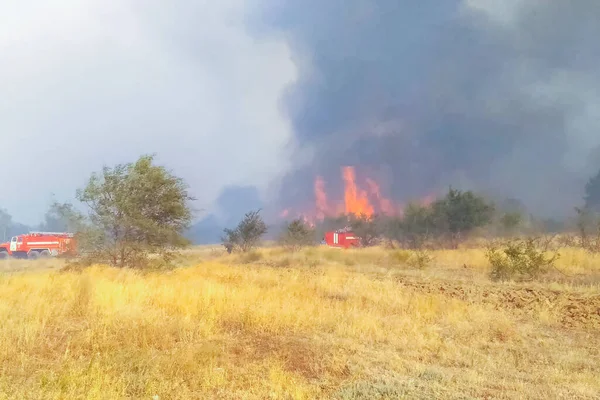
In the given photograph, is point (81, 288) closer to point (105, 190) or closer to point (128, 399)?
point (128, 399)

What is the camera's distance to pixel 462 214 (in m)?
45.8

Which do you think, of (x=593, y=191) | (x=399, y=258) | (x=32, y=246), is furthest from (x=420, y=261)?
(x=593, y=191)

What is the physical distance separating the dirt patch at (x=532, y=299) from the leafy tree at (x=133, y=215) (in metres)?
10.9

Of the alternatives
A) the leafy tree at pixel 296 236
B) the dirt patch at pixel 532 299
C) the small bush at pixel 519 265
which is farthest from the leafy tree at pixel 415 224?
the dirt patch at pixel 532 299

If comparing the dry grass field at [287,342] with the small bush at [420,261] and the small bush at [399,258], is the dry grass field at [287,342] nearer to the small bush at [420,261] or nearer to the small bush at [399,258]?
the small bush at [420,261]

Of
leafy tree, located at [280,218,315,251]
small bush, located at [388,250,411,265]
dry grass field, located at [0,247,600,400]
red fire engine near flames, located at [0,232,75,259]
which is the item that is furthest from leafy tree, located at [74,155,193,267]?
red fire engine near flames, located at [0,232,75,259]

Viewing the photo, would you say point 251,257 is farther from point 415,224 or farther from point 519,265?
point 415,224

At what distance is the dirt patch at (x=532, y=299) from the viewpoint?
36.6 ft

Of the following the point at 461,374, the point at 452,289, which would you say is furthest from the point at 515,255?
the point at 461,374

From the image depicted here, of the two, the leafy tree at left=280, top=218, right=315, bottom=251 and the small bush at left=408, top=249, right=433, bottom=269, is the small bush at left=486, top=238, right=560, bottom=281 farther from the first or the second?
the leafy tree at left=280, top=218, right=315, bottom=251

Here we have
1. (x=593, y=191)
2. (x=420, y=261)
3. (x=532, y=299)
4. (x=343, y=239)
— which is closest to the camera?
(x=532, y=299)

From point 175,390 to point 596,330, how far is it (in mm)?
9715

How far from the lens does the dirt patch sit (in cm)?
1115

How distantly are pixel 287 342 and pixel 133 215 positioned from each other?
12.9 meters
